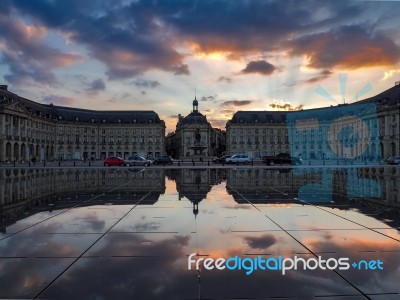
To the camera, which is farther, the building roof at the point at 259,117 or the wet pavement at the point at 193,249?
the building roof at the point at 259,117

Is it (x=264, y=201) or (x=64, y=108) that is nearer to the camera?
(x=264, y=201)

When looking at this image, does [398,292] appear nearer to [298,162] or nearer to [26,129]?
[298,162]

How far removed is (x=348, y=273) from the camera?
5.34 metres

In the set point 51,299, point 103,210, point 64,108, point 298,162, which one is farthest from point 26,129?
point 51,299

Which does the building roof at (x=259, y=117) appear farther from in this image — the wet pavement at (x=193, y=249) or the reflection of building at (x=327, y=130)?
the wet pavement at (x=193, y=249)

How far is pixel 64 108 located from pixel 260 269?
451ft

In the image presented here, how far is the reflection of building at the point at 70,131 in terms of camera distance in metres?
92.8

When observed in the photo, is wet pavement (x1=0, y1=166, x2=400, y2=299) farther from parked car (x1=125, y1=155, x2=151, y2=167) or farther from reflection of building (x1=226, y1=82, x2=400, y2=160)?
reflection of building (x1=226, y1=82, x2=400, y2=160)

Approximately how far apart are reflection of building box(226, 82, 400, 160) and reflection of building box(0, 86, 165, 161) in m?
35.1

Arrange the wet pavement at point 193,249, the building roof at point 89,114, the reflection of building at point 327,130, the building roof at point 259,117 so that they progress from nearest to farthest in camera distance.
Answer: the wet pavement at point 193,249
the reflection of building at point 327,130
the building roof at point 89,114
the building roof at point 259,117

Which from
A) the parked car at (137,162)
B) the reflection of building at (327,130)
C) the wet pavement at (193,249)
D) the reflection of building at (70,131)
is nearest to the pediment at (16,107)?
the reflection of building at (70,131)

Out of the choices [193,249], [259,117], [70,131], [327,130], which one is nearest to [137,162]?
[193,249]

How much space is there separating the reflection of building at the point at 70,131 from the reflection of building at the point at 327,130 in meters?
35.1

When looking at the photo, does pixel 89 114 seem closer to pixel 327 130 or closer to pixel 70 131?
pixel 70 131
